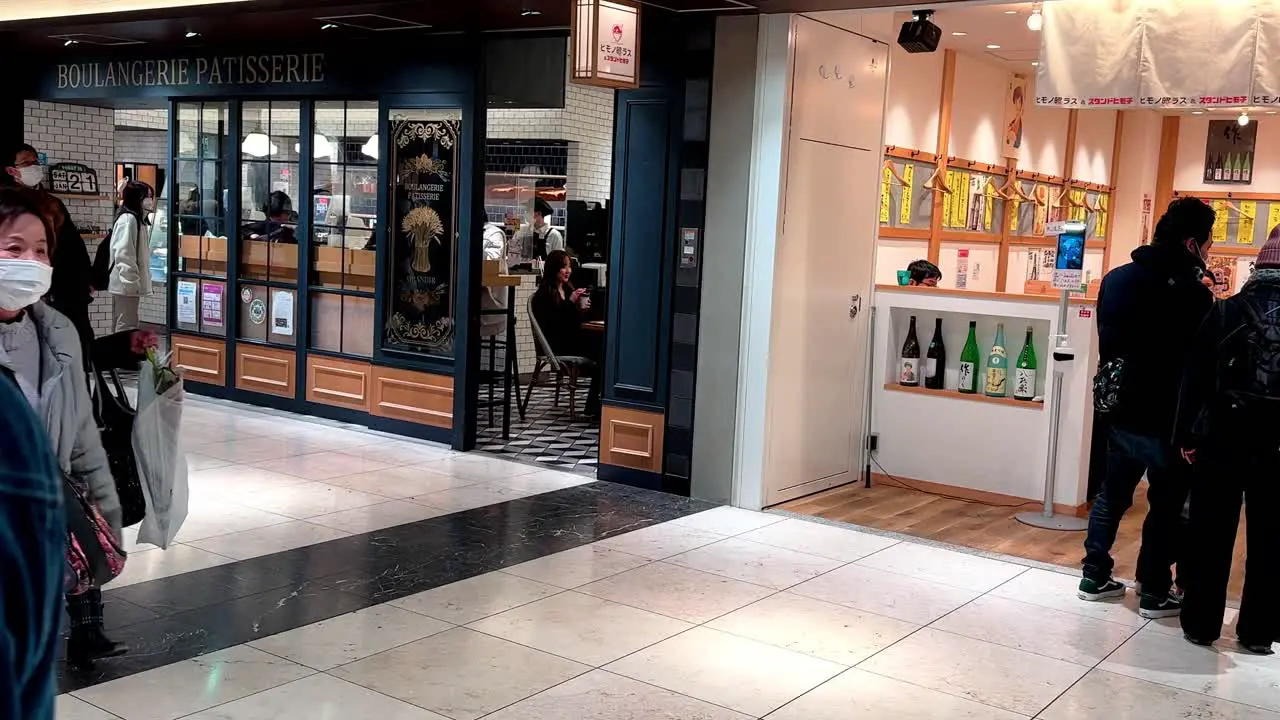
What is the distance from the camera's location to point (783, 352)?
21.2 feet

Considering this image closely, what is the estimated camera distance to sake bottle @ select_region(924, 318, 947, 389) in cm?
715

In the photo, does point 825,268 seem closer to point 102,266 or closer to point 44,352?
point 44,352

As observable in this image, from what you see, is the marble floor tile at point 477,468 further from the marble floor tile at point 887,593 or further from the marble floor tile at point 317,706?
the marble floor tile at point 317,706

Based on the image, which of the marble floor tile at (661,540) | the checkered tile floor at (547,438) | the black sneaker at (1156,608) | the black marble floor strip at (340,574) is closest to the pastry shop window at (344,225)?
the checkered tile floor at (547,438)

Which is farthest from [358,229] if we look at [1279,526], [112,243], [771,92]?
[1279,526]

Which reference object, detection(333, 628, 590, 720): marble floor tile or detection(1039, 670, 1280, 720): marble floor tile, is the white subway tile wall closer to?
detection(333, 628, 590, 720): marble floor tile

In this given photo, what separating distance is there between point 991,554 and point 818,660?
1.93 metres

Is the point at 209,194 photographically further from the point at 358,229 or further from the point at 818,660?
the point at 818,660

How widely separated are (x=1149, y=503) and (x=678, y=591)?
1.95 meters

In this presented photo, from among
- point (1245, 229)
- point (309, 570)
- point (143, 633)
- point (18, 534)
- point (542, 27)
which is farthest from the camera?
point (1245, 229)

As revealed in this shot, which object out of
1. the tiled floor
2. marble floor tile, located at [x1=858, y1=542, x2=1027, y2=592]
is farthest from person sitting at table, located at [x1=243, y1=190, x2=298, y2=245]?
marble floor tile, located at [x1=858, y1=542, x2=1027, y2=592]

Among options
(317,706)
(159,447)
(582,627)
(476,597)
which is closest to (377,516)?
Answer: (476,597)

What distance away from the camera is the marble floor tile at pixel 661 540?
5527mm

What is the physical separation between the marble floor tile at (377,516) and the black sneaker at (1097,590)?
3060mm
